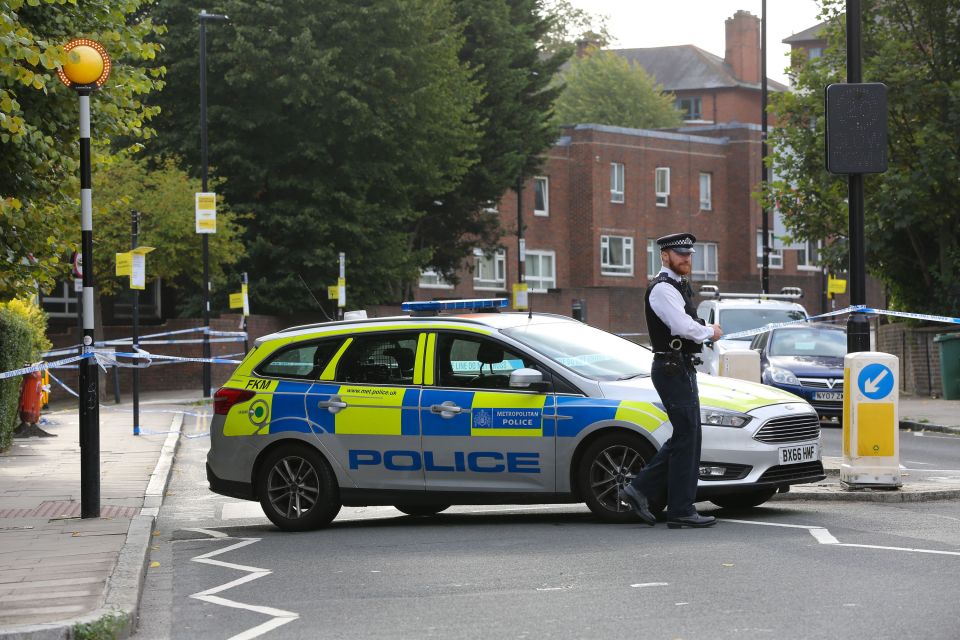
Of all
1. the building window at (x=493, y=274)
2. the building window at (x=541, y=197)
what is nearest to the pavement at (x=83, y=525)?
the building window at (x=493, y=274)

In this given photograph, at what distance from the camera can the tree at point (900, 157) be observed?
2864cm

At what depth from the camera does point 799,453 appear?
36.2ft

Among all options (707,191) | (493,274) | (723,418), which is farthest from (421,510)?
(707,191)

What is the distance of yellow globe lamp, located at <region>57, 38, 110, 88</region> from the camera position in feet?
39.3

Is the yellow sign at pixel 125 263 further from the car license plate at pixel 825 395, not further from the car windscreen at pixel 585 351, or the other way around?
the car windscreen at pixel 585 351

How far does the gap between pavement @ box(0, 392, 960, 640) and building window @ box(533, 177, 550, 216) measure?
41758mm

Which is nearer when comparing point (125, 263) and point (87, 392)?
point (87, 392)

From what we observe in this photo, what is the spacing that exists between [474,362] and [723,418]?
192cm

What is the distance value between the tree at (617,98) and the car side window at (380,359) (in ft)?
249

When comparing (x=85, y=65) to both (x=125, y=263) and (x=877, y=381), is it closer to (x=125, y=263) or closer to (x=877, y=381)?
(x=877, y=381)

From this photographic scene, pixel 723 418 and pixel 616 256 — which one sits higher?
pixel 616 256

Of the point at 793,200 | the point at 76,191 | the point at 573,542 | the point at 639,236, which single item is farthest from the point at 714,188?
the point at 573,542

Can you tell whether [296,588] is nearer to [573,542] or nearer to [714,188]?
[573,542]

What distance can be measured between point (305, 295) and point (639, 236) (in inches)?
1103
